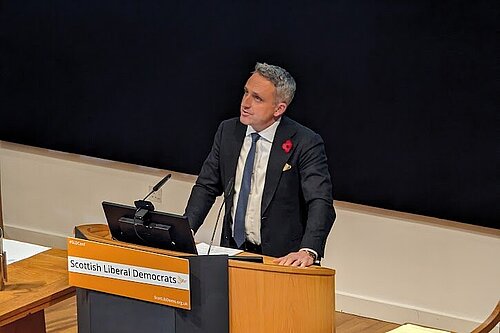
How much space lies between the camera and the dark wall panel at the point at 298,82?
612 centimetres

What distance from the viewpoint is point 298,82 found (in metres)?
6.61

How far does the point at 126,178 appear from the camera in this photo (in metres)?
7.46

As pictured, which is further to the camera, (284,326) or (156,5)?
(156,5)

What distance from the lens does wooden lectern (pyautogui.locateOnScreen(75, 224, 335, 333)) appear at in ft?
13.6

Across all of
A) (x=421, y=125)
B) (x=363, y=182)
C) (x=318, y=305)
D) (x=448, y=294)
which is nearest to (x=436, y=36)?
(x=421, y=125)

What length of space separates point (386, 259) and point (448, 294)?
0.42m

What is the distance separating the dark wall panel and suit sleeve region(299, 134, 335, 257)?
4.08ft

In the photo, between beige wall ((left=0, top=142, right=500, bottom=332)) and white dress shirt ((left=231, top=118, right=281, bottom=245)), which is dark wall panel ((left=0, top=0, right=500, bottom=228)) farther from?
white dress shirt ((left=231, top=118, right=281, bottom=245))

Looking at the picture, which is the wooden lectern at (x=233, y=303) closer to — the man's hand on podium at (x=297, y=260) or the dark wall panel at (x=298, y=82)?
the man's hand on podium at (x=297, y=260)

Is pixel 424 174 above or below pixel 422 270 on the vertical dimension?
above

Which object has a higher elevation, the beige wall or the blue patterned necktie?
the blue patterned necktie

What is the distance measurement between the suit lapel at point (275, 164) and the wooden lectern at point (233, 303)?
95 cm

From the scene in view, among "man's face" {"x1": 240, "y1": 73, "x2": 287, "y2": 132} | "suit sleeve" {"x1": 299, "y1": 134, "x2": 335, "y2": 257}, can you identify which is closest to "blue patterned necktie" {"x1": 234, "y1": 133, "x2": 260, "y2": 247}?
"man's face" {"x1": 240, "y1": 73, "x2": 287, "y2": 132}

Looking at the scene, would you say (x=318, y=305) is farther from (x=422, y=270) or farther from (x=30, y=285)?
(x=422, y=270)
